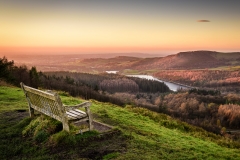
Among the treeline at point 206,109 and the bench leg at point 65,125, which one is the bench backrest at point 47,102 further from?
the treeline at point 206,109

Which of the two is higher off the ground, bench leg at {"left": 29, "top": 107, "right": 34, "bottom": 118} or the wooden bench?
the wooden bench

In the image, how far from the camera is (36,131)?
26.9ft

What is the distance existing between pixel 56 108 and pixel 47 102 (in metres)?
0.62

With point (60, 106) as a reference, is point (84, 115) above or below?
below

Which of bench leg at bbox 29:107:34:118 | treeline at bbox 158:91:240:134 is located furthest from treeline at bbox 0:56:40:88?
treeline at bbox 158:91:240:134

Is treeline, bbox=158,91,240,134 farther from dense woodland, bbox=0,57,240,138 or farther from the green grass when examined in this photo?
the green grass

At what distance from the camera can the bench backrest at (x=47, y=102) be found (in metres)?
7.24

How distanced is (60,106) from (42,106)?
66.7 inches

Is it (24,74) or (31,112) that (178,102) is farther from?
(31,112)

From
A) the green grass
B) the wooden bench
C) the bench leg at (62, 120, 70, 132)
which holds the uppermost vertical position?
the wooden bench

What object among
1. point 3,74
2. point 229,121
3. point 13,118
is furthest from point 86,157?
point 229,121

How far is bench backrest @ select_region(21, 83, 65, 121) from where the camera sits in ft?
23.8

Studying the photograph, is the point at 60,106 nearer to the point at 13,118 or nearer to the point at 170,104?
the point at 13,118

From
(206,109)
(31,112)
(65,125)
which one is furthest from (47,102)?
(206,109)
